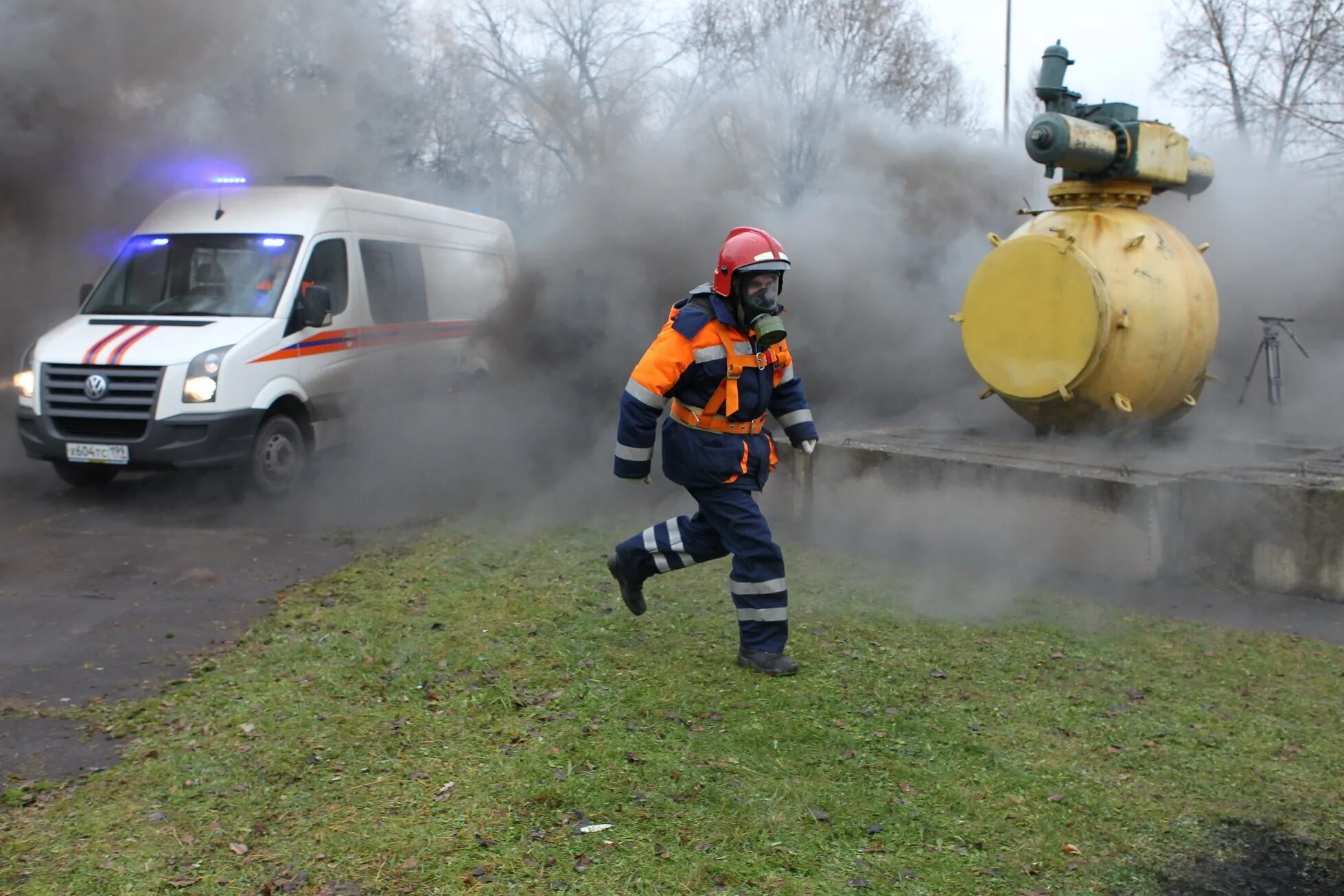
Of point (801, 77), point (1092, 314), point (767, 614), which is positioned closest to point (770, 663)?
point (767, 614)

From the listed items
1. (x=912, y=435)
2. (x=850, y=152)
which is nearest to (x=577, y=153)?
(x=850, y=152)

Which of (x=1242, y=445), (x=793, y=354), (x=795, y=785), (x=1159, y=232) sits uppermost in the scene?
(x=1159, y=232)

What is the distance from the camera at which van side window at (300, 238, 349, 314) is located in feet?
29.4

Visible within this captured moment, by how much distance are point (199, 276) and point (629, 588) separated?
17.9 ft

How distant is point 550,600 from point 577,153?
39.0 feet

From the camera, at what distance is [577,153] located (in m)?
16.5

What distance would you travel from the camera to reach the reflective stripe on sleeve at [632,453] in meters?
4.66

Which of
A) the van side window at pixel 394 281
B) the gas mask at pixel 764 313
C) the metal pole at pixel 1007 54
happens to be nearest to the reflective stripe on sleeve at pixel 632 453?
the gas mask at pixel 764 313

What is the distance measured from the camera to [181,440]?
7934mm

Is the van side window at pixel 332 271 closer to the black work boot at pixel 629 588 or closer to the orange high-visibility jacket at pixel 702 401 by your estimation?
the black work boot at pixel 629 588

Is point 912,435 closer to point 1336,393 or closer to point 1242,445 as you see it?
point 1242,445

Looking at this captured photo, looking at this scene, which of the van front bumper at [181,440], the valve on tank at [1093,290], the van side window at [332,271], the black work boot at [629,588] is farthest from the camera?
the van side window at [332,271]

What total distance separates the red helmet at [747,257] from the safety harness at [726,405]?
0.23 m

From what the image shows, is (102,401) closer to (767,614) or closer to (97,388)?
(97,388)
